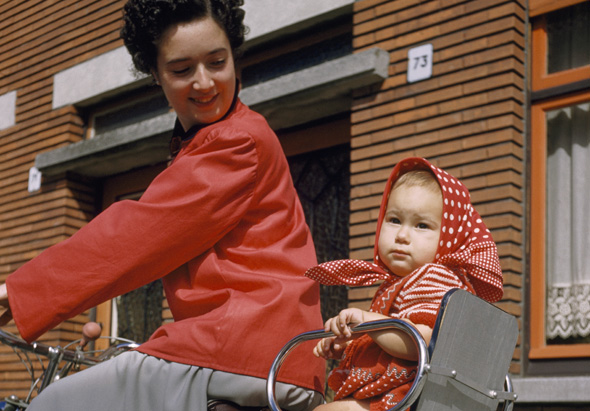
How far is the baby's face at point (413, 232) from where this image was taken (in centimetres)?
239

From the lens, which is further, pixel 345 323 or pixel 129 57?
pixel 129 57

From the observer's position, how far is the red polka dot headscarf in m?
2.37

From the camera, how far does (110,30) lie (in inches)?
336

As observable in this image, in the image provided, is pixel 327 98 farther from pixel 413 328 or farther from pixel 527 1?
pixel 413 328

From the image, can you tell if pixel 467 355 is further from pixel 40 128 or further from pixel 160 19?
pixel 40 128

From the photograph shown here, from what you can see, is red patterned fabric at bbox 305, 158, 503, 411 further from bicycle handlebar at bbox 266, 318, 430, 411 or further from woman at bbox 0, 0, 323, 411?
bicycle handlebar at bbox 266, 318, 430, 411

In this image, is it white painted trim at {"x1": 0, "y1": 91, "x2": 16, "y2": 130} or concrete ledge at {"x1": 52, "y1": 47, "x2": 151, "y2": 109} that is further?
white painted trim at {"x1": 0, "y1": 91, "x2": 16, "y2": 130}

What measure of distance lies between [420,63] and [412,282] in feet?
12.7

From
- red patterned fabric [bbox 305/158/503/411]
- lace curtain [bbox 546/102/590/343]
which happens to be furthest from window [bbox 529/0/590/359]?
red patterned fabric [bbox 305/158/503/411]

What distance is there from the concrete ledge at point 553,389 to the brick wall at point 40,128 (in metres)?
4.93

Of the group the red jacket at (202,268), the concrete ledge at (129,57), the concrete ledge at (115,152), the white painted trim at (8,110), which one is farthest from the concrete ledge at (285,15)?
the red jacket at (202,268)

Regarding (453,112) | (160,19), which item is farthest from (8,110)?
(160,19)

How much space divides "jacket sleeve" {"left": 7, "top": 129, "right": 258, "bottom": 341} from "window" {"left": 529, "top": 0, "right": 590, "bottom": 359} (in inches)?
143

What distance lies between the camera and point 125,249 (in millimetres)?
2125
